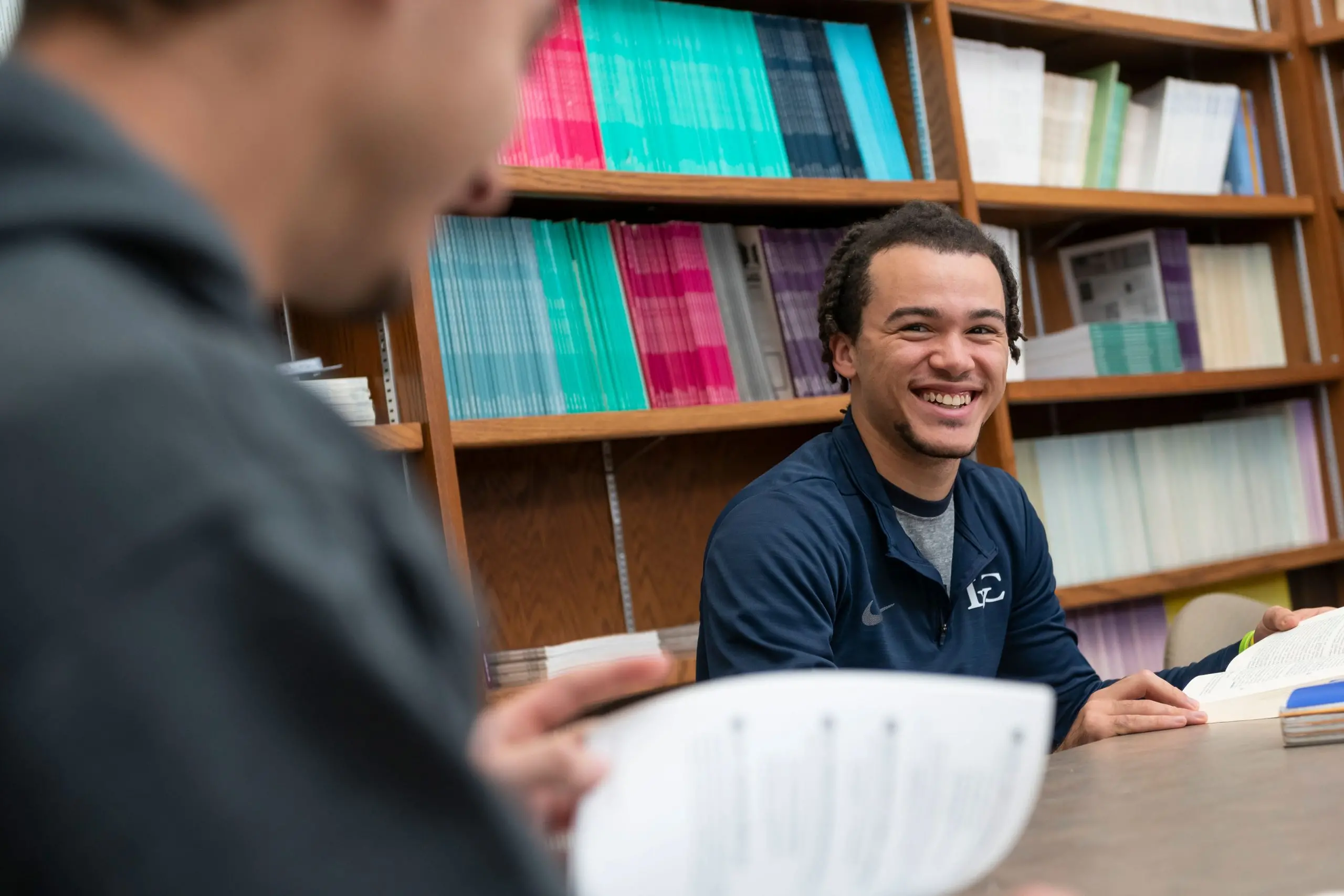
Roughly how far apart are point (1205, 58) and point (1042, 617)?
6.03 feet

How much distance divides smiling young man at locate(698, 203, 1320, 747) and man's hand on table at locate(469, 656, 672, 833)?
2.68ft

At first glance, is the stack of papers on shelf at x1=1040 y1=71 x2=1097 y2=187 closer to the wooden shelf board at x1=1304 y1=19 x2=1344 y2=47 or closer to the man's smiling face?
the wooden shelf board at x1=1304 y1=19 x2=1344 y2=47

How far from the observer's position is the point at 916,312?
72.8 inches

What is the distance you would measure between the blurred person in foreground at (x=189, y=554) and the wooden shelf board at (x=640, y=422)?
1520 millimetres

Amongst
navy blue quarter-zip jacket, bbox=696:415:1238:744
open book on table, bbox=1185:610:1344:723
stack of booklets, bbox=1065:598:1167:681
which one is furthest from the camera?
stack of booklets, bbox=1065:598:1167:681

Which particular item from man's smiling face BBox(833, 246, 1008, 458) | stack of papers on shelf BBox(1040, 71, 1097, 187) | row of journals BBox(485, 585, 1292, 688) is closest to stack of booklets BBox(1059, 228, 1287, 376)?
stack of papers on shelf BBox(1040, 71, 1097, 187)

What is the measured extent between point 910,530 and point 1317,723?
700 millimetres

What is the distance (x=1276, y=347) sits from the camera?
10.0 feet

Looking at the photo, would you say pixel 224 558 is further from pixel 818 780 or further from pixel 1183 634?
pixel 1183 634

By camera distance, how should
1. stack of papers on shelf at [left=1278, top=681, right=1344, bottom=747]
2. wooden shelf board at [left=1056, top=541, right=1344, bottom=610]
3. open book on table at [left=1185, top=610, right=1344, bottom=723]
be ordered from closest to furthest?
stack of papers on shelf at [left=1278, top=681, right=1344, bottom=747] → open book on table at [left=1185, top=610, right=1344, bottom=723] → wooden shelf board at [left=1056, top=541, right=1344, bottom=610]

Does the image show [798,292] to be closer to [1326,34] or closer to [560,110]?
[560,110]

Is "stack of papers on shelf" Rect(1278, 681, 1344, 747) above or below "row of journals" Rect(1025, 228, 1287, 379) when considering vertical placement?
below

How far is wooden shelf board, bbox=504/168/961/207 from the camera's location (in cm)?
198

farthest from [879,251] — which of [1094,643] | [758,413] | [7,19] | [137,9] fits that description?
[137,9]
